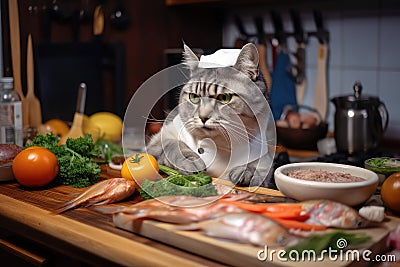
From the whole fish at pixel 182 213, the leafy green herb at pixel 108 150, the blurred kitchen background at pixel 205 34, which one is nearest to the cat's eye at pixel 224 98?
the whole fish at pixel 182 213

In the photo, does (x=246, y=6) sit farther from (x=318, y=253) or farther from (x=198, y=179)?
(x=318, y=253)

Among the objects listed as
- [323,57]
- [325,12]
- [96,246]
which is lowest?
[96,246]

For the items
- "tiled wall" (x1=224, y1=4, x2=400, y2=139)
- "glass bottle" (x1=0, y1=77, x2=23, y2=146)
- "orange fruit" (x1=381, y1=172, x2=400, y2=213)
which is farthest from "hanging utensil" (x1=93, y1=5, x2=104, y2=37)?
"orange fruit" (x1=381, y1=172, x2=400, y2=213)

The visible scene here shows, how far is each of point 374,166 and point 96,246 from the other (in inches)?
24.9

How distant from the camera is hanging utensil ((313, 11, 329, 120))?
2.20 m

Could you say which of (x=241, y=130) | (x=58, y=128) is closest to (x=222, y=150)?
(x=241, y=130)

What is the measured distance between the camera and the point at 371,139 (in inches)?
73.1

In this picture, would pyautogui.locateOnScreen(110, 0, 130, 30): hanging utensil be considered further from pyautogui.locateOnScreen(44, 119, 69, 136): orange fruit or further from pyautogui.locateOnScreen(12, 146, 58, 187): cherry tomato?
pyautogui.locateOnScreen(12, 146, 58, 187): cherry tomato

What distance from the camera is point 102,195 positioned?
3.87 feet

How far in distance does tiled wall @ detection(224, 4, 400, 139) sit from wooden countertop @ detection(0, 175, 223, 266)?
4.10 ft

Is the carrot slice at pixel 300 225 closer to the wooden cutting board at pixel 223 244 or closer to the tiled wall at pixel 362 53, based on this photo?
the wooden cutting board at pixel 223 244

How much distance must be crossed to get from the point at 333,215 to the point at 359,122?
986 mm

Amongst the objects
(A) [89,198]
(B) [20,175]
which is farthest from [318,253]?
(B) [20,175]

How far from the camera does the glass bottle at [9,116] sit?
1.67 meters
